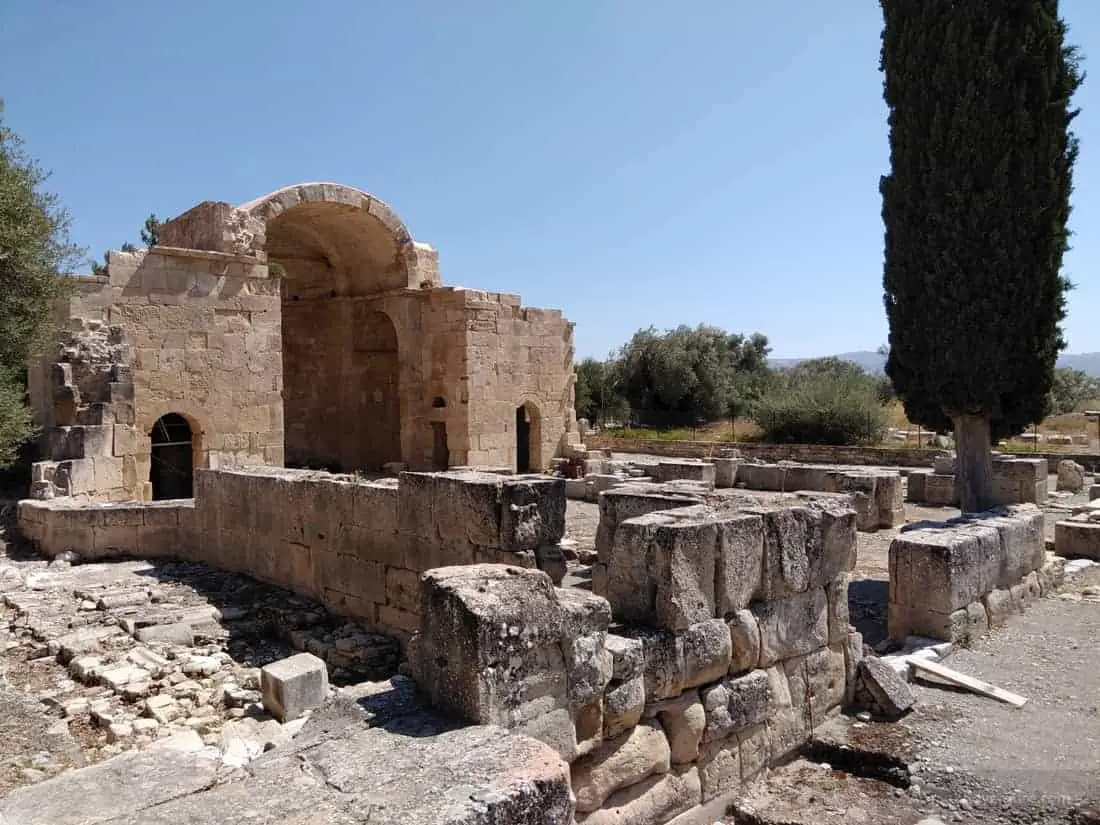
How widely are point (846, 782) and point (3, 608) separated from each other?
7.73 m

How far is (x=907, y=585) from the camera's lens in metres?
7.15

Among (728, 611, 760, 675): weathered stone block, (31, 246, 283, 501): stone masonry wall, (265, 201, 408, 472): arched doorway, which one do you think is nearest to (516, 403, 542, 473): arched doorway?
(265, 201, 408, 472): arched doorway

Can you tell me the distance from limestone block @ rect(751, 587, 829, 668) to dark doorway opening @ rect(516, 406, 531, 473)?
1492 cm

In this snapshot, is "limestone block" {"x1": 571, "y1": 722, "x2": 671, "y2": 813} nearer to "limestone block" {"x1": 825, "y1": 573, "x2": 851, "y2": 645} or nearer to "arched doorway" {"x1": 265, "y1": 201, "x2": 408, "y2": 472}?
"limestone block" {"x1": 825, "y1": 573, "x2": 851, "y2": 645}

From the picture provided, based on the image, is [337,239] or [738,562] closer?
[738,562]

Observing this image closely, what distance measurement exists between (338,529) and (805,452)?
18.3 meters

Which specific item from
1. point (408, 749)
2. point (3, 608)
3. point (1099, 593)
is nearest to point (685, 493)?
point (408, 749)

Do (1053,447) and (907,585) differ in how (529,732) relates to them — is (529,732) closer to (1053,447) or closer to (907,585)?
(907,585)

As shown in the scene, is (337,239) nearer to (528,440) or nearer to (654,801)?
(528,440)

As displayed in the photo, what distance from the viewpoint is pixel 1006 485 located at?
49.3 ft

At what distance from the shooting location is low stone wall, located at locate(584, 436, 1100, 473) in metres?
20.3

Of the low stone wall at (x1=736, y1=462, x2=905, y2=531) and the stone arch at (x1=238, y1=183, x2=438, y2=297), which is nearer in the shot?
the low stone wall at (x1=736, y1=462, x2=905, y2=531)

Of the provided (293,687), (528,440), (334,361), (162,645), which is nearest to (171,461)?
(334,361)

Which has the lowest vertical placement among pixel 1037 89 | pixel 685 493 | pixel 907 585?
pixel 907 585
